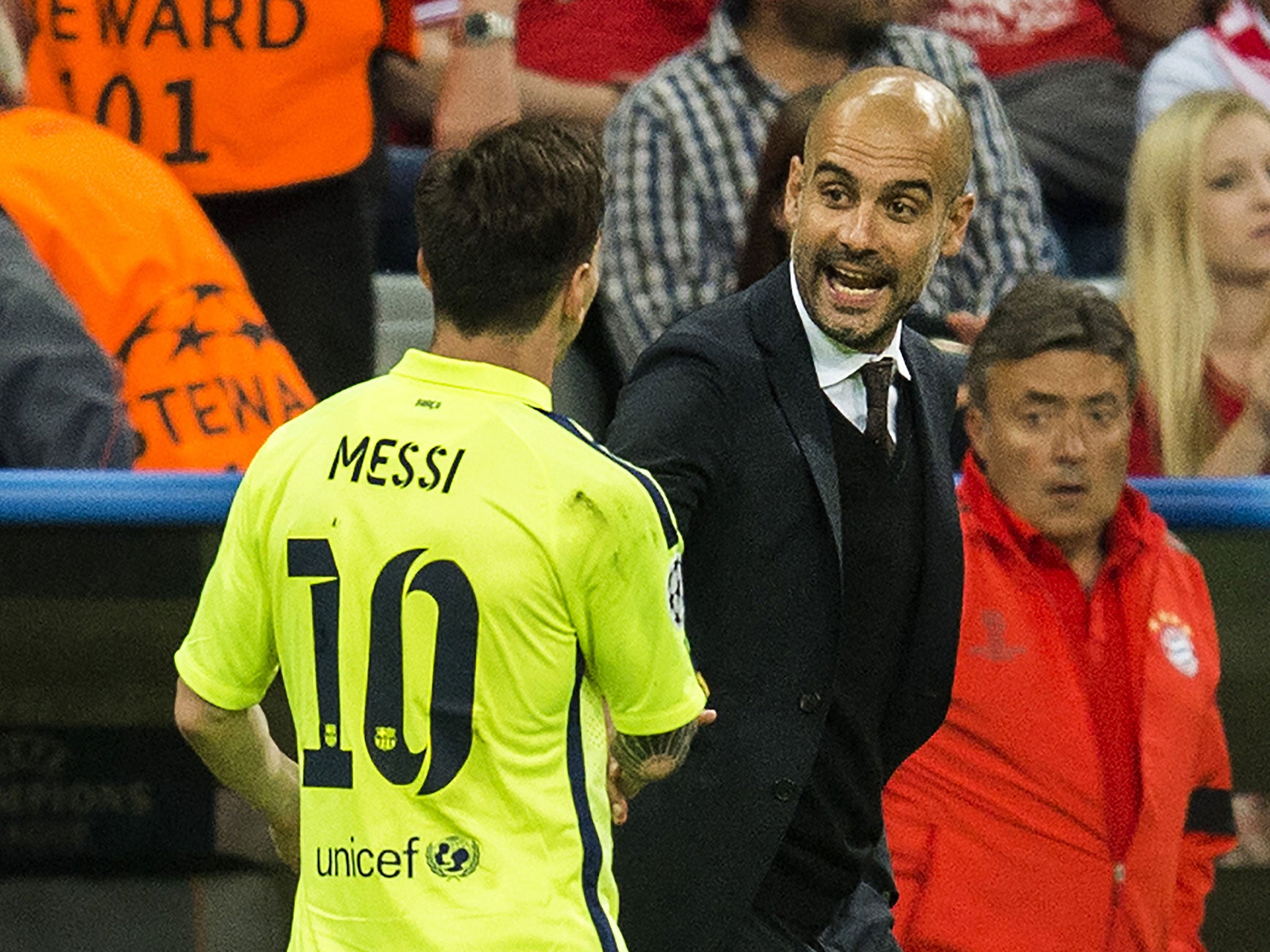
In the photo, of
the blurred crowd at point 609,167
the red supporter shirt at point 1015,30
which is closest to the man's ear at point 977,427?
the blurred crowd at point 609,167

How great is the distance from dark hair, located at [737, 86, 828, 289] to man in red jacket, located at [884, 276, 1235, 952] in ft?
1.62

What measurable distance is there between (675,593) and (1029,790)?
139 centimetres

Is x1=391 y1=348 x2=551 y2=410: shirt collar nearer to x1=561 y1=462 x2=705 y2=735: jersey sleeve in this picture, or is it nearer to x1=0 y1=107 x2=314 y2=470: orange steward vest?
x1=561 y1=462 x2=705 y2=735: jersey sleeve

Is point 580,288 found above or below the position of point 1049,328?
above

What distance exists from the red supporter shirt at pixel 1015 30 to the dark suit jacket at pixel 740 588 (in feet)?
9.77

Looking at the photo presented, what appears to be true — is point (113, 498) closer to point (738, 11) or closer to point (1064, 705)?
point (1064, 705)

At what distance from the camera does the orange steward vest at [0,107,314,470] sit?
383 centimetres

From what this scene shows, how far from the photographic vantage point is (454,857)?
261 centimetres

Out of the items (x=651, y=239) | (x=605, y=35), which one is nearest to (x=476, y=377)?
(x=651, y=239)

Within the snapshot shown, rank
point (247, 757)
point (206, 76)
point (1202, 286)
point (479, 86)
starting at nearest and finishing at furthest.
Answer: point (247, 757), point (206, 76), point (1202, 286), point (479, 86)

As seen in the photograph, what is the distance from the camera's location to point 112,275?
3848 millimetres

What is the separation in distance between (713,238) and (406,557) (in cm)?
248

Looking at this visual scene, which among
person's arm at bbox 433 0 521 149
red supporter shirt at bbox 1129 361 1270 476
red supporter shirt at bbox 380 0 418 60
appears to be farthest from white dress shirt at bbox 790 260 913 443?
person's arm at bbox 433 0 521 149

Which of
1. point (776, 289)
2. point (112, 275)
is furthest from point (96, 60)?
point (776, 289)
